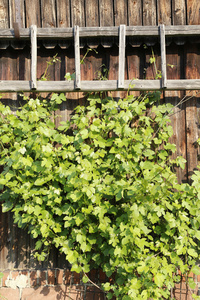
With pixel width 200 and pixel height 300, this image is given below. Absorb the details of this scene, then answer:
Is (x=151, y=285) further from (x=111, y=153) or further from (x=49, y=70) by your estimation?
(x=49, y=70)

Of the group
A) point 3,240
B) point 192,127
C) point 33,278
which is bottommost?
point 33,278

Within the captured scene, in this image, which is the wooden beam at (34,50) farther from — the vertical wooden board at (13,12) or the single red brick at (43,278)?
the single red brick at (43,278)

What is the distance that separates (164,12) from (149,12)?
6.9 inches

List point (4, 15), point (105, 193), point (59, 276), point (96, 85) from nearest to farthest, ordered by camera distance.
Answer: point (105, 193) → point (96, 85) → point (59, 276) → point (4, 15)

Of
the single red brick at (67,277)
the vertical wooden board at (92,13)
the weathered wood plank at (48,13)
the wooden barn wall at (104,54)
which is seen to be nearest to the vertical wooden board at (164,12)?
the wooden barn wall at (104,54)

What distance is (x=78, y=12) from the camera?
3219mm

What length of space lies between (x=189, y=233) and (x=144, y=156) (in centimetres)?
95

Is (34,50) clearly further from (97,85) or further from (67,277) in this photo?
(67,277)

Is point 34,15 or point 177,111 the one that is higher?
point 34,15

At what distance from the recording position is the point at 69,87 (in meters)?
3.02

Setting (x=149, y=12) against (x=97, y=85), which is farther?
(x=149, y=12)

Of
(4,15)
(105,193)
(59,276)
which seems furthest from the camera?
(4,15)

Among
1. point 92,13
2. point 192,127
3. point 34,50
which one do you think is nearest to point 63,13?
point 92,13

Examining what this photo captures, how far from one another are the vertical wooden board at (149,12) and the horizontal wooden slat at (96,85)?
763 mm
